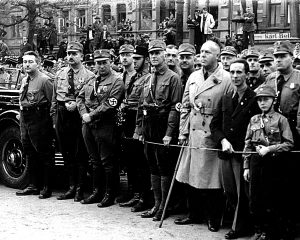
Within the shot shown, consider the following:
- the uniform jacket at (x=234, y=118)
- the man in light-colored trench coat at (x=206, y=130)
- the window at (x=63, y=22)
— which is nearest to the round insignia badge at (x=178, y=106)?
the man in light-colored trench coat at (x=206, y=130)

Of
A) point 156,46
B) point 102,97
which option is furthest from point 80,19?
point 156,46

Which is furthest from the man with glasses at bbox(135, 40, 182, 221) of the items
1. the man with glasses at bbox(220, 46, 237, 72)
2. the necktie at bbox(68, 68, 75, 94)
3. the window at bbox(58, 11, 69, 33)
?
the window at bbox(58, 11, 69, 33)

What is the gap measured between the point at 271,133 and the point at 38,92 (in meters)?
3.82

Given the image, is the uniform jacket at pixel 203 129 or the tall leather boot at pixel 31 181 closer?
the uniform jacket at pixel 203 129

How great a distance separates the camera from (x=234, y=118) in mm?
6496

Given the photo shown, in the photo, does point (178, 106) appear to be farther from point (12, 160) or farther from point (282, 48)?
point (12, 160)

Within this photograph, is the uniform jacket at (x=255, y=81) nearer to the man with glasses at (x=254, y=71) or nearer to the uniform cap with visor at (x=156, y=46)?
the man with glasses at (x=254, y=71)

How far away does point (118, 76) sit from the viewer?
814 centimetres

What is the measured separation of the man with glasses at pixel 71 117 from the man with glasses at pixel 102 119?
8.6 inches

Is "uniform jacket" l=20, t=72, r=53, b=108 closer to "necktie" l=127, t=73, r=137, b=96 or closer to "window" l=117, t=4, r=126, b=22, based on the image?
"necktie" l=127, t=73, r=137, b=96

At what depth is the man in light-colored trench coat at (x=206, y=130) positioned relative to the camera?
22.4 ft

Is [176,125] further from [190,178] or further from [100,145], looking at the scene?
[100,145]

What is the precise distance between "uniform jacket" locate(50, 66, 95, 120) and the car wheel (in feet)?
3.33

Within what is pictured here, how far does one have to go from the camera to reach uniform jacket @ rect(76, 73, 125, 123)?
7.94 metres
